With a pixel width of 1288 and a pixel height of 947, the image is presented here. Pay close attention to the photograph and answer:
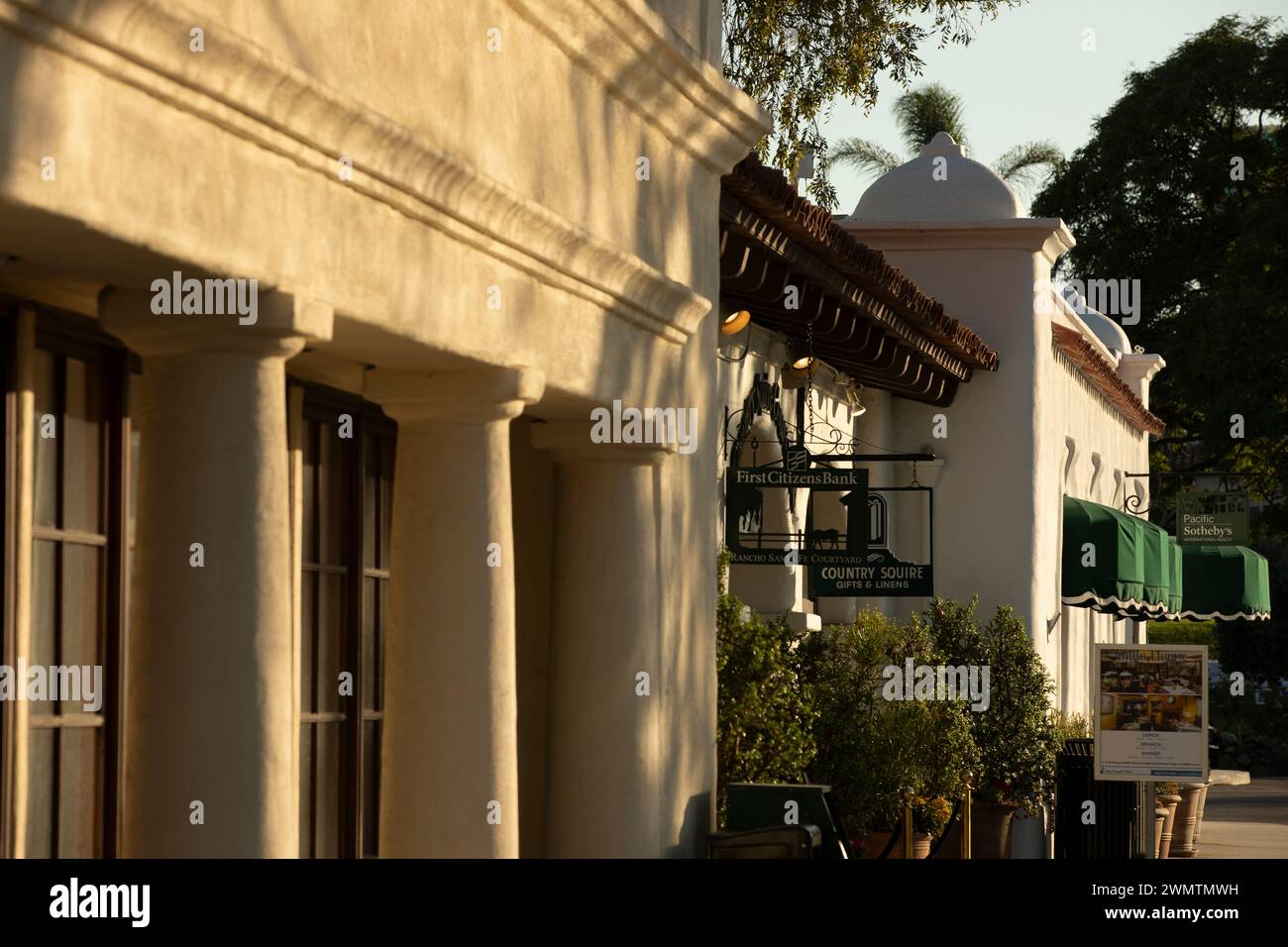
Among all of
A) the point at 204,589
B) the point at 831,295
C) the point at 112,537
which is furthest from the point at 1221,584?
the point at 204,589

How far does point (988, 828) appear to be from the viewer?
→ 15.3 meters

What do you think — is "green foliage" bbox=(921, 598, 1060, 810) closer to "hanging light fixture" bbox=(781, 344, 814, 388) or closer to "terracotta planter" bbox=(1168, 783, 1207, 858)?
"hanging light fixture" bbox=(781, 344, 814, 388)

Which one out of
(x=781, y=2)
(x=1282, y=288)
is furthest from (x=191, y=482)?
(x=1282, y=288)

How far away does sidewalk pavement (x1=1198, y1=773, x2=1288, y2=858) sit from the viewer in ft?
61.8

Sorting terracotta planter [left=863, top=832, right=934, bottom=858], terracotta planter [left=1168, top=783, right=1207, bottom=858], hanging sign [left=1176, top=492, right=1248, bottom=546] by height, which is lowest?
terracotta planter [left=1168, top=783, right=1207, bottom=858]

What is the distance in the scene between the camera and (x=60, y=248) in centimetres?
447

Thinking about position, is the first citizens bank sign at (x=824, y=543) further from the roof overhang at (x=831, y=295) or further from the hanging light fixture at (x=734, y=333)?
the roof overhang at (x=831, y=295)

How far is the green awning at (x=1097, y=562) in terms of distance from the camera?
59.9ft

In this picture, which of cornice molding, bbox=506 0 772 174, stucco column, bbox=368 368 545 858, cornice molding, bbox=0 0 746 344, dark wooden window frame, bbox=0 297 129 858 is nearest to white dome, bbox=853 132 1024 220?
cornice molding, bbox=506 0 772 174

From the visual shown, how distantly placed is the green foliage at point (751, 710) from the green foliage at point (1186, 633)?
31.6m

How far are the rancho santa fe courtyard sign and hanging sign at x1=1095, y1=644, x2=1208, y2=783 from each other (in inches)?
53.9

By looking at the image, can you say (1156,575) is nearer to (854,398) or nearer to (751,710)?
(854,398)
